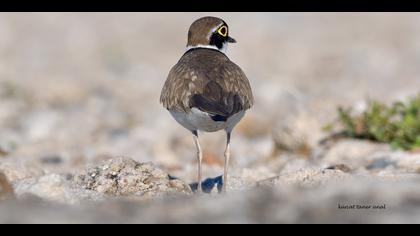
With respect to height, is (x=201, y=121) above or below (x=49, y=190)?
above

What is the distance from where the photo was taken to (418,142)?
8.61 metres

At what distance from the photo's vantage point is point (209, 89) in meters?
6.91

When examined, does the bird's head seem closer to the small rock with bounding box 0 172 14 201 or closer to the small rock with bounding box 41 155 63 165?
the small rock with bounding box 41 155 63 165

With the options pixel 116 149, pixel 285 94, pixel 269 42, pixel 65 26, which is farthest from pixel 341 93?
pixel 65 26

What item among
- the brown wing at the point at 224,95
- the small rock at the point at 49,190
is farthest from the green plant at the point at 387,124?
the small rock at the point at 49,190

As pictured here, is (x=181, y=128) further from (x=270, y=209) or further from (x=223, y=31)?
(x=270, y=209)

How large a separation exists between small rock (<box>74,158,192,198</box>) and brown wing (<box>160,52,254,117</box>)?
25.9 inches

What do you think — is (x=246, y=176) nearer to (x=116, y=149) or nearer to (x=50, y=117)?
(x=116, y=149)

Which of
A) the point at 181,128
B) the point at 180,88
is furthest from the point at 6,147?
the point at 180,88

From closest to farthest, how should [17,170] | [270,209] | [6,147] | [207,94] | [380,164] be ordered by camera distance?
[270,209] < [207,94] < [17,170] < [380,164] < [6,147]

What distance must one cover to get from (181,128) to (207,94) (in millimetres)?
5102

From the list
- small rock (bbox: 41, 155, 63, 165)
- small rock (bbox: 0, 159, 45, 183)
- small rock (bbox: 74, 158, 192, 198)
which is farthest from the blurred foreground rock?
small rock (bbox: 41, 155, 63, 165)

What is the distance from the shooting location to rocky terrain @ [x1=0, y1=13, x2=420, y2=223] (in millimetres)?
4668
